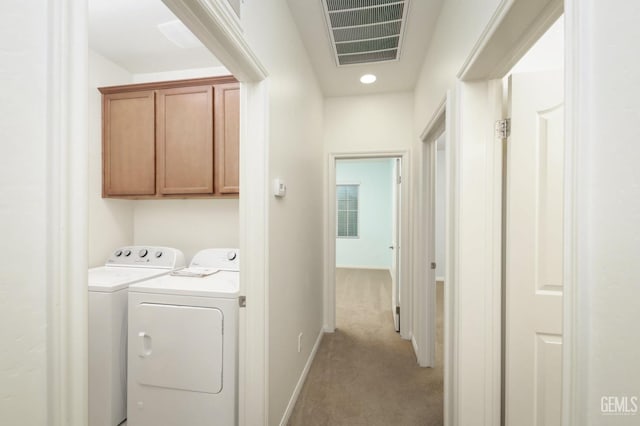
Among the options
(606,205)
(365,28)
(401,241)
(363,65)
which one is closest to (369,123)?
(363,65)

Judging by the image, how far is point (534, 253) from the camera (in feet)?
3.82

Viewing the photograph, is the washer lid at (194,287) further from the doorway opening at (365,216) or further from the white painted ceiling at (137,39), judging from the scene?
the doorway opening at (365,216)

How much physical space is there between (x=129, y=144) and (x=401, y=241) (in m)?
2.72

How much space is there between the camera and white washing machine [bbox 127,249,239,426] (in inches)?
58.2

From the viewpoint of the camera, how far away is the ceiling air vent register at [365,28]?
5.48ft

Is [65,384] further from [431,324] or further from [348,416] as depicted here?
[431,324]

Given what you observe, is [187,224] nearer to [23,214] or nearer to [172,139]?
[172,139]

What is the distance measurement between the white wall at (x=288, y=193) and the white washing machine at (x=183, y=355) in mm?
251

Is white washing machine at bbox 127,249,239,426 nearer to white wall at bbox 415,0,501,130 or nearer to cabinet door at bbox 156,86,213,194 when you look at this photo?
cabinet door at bbox 156,86,213,194

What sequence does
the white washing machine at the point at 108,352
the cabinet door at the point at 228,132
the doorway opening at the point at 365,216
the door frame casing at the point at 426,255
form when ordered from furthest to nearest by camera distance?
the doorway opening at the point at 365,216
the door frame casing at the point at 426,255
the cabinet door at the point at 228,132
the white washing machine at the point at 108,352

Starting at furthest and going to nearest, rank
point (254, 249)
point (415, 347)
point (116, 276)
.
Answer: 1. point (415, 347)
2. point (116, 276)
3. point (254, 249)

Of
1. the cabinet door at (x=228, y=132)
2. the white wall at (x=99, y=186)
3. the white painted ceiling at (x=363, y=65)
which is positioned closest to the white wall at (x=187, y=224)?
the white wall at (x=99, y=186)

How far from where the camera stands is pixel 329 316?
3.06m

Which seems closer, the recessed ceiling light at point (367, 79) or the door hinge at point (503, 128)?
the door hinge at point (503, 128)
